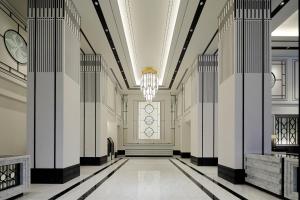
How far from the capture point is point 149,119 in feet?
80.7

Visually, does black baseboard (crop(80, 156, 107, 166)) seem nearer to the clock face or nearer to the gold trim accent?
the clock face

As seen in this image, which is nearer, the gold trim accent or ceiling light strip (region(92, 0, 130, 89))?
ceiling light strip (region(92, 0, 130, 89))

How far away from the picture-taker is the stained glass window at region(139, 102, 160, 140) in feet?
80.7

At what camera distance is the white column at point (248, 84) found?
771cm

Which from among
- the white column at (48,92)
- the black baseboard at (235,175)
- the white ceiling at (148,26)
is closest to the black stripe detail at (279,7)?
the white ceiling at (148,26)

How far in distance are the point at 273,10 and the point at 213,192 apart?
4490 mm

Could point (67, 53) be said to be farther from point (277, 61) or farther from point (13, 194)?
point (277, 61)

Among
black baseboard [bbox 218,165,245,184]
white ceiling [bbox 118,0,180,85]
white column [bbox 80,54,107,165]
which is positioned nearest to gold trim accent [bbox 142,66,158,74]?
white ceiling [bbox 118,0,180,85]

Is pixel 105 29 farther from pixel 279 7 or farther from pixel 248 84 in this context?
pixel 279 7

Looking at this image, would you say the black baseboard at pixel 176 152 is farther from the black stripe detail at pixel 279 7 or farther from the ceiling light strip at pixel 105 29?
the black stripe detail at pixel 279 7

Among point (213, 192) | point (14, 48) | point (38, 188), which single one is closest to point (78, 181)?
point (38, 188)

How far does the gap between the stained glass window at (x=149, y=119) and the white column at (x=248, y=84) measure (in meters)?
16.6

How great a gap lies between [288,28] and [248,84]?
4.28 m

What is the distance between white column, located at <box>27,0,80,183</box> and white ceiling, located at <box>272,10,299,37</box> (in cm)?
615
